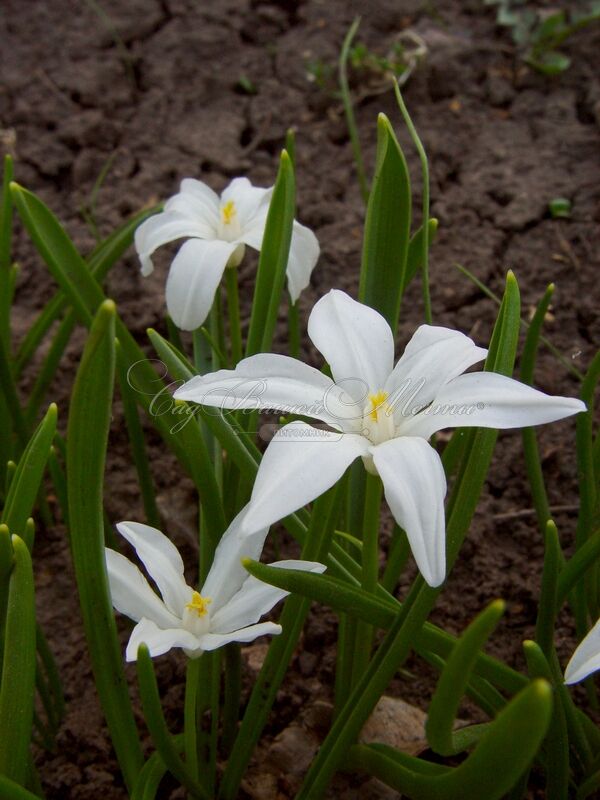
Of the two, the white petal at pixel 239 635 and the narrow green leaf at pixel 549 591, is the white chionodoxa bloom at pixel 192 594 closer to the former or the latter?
the white petal at pixel 239 635

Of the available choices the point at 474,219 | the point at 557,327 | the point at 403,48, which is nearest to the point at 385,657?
the point at 557,327

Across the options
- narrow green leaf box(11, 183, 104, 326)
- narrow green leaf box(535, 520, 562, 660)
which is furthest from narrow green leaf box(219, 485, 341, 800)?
narrow green leaf box(11, 183, 104, 326)

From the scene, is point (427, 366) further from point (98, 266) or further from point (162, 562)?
point (98, 266)

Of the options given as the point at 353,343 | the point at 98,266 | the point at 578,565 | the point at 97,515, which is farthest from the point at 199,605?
the point at 98,266

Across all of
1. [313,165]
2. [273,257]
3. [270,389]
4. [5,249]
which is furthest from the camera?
[313,165]

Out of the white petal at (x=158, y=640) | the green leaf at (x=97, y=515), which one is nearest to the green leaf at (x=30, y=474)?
the green leaf at (x=97, y=515)

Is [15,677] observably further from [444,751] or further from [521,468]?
[521,468]
